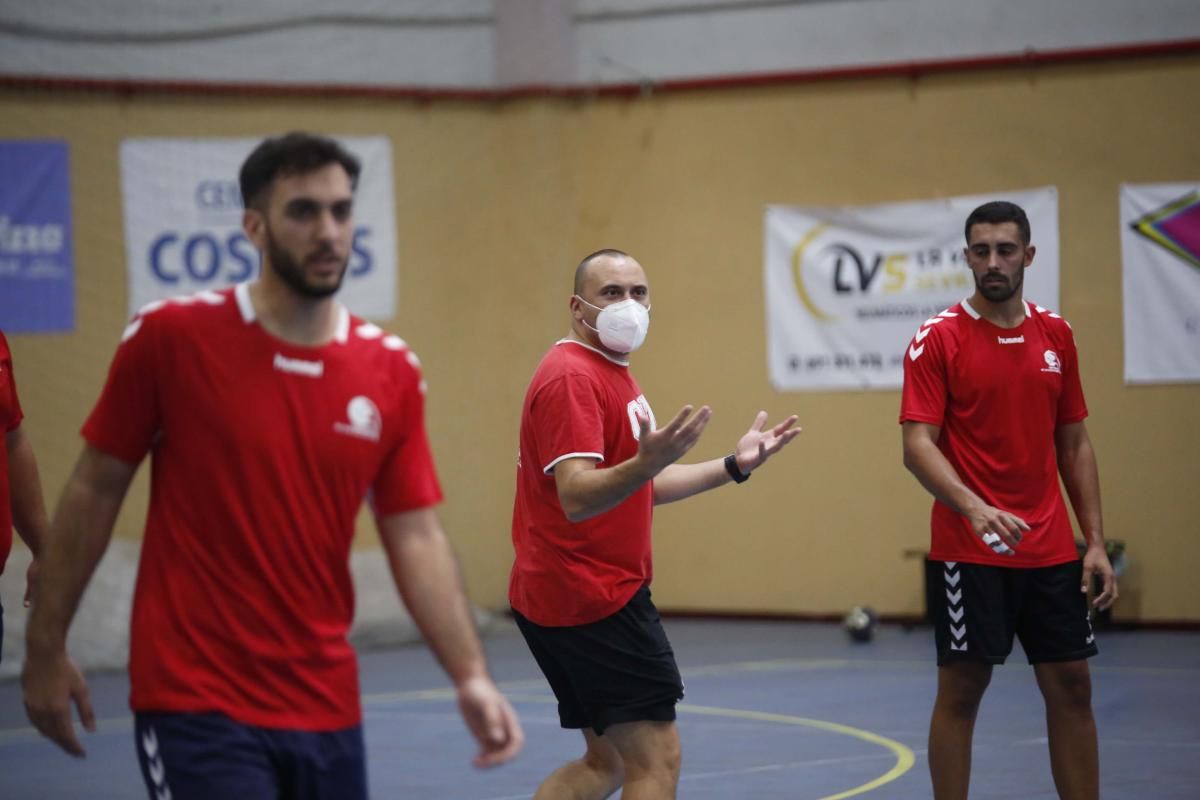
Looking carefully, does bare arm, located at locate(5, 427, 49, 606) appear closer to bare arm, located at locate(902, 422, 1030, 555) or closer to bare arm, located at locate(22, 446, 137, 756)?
bare arm, located at locate(22, 446, 137, 756)

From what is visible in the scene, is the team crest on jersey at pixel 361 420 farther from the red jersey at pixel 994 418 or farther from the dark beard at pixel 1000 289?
the dark beard at pixel 1000 289

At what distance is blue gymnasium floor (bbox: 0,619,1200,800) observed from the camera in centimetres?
779

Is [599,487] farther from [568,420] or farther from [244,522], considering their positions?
[244,522]

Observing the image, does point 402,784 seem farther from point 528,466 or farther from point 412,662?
point 412,662

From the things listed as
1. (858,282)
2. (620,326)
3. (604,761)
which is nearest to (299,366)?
(620,326)

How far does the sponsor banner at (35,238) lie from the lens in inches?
494

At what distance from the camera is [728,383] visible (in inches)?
546

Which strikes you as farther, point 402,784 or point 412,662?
point 412,662

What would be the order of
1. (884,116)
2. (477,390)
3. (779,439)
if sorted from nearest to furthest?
(779,439) < (884,116) < (477,390)

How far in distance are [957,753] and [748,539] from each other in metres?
7.77

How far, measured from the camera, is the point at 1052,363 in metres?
6.36

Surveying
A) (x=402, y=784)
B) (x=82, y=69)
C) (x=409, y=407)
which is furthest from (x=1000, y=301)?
(x=82, y=69)

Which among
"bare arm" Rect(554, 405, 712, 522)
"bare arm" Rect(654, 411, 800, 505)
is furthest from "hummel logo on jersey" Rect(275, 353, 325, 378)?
"bare arm" Rect(654, 411, 800, 505)

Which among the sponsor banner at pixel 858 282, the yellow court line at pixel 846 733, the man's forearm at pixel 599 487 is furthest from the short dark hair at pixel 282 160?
the sponsor banner at pixel 858 282
